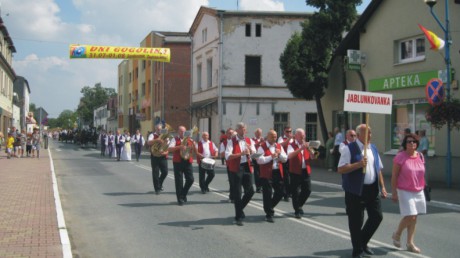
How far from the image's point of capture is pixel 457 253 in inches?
277

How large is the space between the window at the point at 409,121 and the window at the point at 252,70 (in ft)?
51.9

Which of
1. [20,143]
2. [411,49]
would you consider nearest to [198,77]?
[20,143]

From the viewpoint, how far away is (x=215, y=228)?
28.8ft

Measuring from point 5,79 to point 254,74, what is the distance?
21135 millimetres

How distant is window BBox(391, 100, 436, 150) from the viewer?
17688 mm

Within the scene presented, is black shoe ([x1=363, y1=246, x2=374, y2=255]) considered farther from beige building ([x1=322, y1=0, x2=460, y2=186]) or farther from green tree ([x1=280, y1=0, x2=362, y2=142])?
green tree ([x1=280, y1=0, x2=362, y2=142])

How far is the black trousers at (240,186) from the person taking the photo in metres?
9.23

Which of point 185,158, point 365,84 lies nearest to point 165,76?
point 365,84

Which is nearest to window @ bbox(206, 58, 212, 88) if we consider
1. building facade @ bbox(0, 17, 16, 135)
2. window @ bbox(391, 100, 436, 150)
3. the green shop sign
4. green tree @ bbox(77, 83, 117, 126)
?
building facade @ bbox(0, 17, 16, 135)

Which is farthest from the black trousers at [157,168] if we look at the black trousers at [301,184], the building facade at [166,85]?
the building facade at [166,85]

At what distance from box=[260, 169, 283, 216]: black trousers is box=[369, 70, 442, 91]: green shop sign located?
8.63 meters

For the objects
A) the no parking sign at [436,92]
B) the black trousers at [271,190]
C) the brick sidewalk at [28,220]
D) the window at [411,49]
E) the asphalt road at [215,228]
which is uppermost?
the window at [411,49]

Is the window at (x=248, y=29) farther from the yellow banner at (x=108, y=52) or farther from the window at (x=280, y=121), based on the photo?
the yellow banner at (x=108, y=52)

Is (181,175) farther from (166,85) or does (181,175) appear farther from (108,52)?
(166,85)
